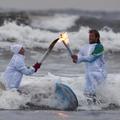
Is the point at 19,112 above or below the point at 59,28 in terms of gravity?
below

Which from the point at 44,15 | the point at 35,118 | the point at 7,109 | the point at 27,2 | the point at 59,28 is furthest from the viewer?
the point at 27,2

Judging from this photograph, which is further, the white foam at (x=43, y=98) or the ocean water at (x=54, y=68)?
the white foam at (x=43, y=98)

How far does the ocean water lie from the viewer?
11.1 m

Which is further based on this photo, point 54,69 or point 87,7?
point 87,7

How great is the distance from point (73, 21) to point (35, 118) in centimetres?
2206

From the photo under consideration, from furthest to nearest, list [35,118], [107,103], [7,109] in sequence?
[107,103], [7,109], [35,118]

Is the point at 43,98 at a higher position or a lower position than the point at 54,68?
lower

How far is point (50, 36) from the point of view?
93.4 ft

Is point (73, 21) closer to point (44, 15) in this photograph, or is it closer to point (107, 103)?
point (44, 15)

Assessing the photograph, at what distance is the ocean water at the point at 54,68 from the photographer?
11086mm

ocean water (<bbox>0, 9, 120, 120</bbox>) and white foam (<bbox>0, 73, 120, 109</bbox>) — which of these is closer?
ocean water (<bbox>0, 9, 120, 120</bbox>)

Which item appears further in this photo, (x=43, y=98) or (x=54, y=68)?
(x=54, y=68)

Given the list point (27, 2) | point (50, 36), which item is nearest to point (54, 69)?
point (50, 36)

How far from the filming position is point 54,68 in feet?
60.9
